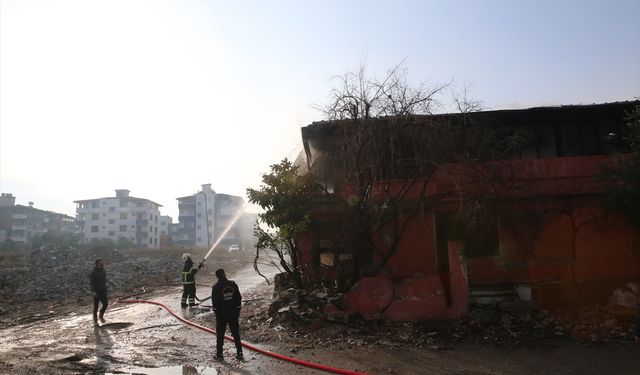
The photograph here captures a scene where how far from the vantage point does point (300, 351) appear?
8172mm

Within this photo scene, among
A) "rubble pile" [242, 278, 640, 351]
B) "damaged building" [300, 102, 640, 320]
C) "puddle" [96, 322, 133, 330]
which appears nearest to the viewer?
"rubble pile" [242, 278, 640, 351]

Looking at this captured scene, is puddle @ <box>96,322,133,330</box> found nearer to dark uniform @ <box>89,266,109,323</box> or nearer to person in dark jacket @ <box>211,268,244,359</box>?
dark uniform @ <box>89,266,109,323</box>

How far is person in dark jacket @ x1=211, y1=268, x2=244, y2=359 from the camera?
7828 millimetres

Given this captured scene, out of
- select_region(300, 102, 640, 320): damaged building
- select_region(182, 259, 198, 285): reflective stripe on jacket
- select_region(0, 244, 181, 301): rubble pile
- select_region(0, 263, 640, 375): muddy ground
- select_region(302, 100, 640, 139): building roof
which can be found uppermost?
select_region(302, 100, 640, 139): building roof

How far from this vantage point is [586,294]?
1029 cm

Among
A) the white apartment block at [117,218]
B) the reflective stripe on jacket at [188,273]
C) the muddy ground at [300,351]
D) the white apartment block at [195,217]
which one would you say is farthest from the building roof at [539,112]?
the white apartment block at [195,217]

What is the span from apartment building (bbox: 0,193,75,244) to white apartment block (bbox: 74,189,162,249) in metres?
5.18

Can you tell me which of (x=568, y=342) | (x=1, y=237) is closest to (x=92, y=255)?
(x=568, y=342)

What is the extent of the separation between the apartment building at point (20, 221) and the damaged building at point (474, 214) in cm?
8275

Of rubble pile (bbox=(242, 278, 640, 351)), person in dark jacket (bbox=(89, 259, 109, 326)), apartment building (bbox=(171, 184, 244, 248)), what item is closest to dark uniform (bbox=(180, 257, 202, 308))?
person in dark jacket (bbox=(89, 259, 109, 326))

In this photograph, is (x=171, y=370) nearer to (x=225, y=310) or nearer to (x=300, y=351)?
(x=225, y=310)

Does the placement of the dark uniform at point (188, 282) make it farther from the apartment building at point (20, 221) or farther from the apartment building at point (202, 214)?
the apartment building at point (202, 214)

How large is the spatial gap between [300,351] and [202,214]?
88946 mm

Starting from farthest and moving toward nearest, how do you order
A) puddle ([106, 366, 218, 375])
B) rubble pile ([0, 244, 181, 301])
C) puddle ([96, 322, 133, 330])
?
1. rubble pile ([0, 244, 181, 301])
2. puddle ([96, 322, 133, 330])
3. puddle ([106, 366, 218, 375])
